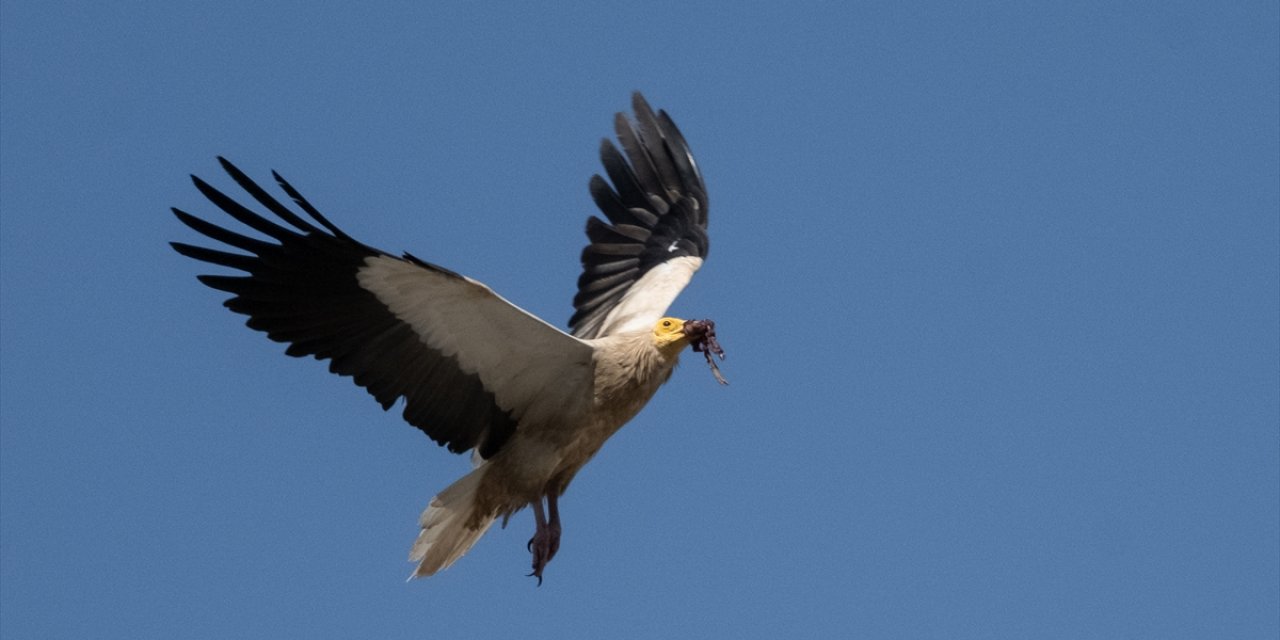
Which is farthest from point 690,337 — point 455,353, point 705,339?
point 455,353

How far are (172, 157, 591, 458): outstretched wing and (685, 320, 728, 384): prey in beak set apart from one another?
455 mm

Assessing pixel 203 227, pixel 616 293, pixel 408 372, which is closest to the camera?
pixel 203 227

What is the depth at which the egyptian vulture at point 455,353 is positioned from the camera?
8320 mm

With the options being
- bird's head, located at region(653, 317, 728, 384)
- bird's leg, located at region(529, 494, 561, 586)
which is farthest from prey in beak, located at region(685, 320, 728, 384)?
bird's leg, located at region(529, 494, 561, 586)

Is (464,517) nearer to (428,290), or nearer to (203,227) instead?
(428,290)

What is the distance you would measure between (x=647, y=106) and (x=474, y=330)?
277 cm

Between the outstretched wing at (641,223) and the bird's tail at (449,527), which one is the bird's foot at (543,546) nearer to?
the bird's tail at (449,527)

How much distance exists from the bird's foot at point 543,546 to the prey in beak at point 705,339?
97cm

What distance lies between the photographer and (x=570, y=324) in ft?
34.2

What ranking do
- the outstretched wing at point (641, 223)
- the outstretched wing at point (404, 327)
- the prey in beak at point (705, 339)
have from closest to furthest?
1. the outstretched wing at point (404, 327)
2. the prey in beak at point (705, 339)
3. the outstretched wing at point (641, 223)

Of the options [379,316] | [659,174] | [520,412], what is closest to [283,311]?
[379,316]

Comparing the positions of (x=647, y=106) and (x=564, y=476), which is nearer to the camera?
(x=564, y=476)

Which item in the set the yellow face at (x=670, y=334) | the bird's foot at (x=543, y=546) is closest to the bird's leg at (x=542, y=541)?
the bird's foot at (x=543, y=546)

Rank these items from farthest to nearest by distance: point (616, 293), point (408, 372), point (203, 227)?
point (616, 293) < point (408, 372) < point (203, 227)
